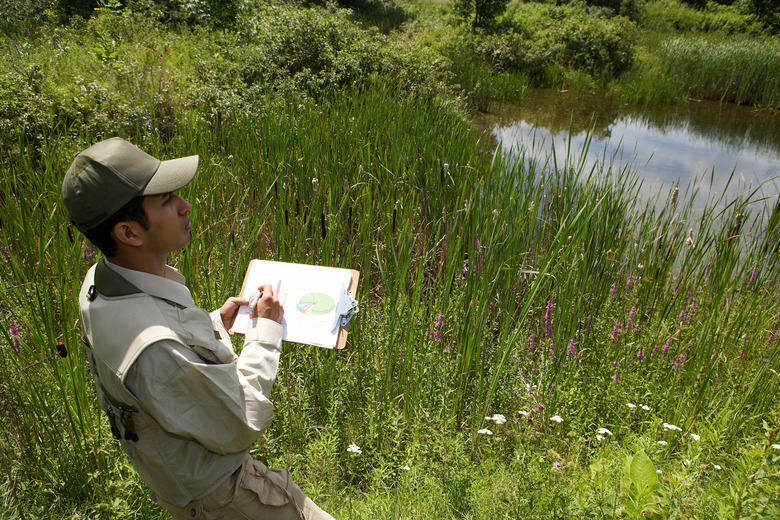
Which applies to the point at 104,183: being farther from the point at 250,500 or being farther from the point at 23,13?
the point at 23,13

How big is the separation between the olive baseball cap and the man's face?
5 cm

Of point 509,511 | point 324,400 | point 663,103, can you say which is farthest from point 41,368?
point 663,103

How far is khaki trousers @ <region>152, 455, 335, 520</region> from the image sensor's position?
127 centimetres

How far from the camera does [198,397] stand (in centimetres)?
114

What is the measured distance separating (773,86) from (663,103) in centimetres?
220

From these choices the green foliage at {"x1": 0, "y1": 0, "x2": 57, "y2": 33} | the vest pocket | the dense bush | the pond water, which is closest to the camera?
the vest pocket

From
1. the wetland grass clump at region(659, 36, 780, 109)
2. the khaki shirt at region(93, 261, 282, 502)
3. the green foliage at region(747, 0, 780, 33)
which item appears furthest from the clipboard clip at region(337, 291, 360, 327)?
the green foliage at region(747, 0, 780, 33)

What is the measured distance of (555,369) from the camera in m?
2.53

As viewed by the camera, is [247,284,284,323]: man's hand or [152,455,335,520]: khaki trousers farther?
[247,284,284,323]: man's hand

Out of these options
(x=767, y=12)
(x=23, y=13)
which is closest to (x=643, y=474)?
(x=23, y=13)

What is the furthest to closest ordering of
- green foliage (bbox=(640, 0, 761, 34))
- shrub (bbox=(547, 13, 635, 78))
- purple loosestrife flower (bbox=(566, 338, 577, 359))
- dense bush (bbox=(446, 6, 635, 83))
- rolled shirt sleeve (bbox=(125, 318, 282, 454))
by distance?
1. green foliage (bbox=(640, 0, 761, 34))
2. shrub (bbox=(547, 13, 635, 78))
3. dense bush (bbox=(446, 6, 635, 83))
4. purple loosestrife flower (bbox=(566, 338, 577, 359))
5. rolled shirt sleeve (bbox=(125, 318, 282, 454))

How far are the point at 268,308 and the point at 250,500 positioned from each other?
20.4 inches

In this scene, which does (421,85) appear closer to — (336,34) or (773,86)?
(336,34)

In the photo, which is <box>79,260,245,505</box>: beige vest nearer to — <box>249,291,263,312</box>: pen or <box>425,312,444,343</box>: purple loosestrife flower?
<box>249,291,263,312</box>: pen
